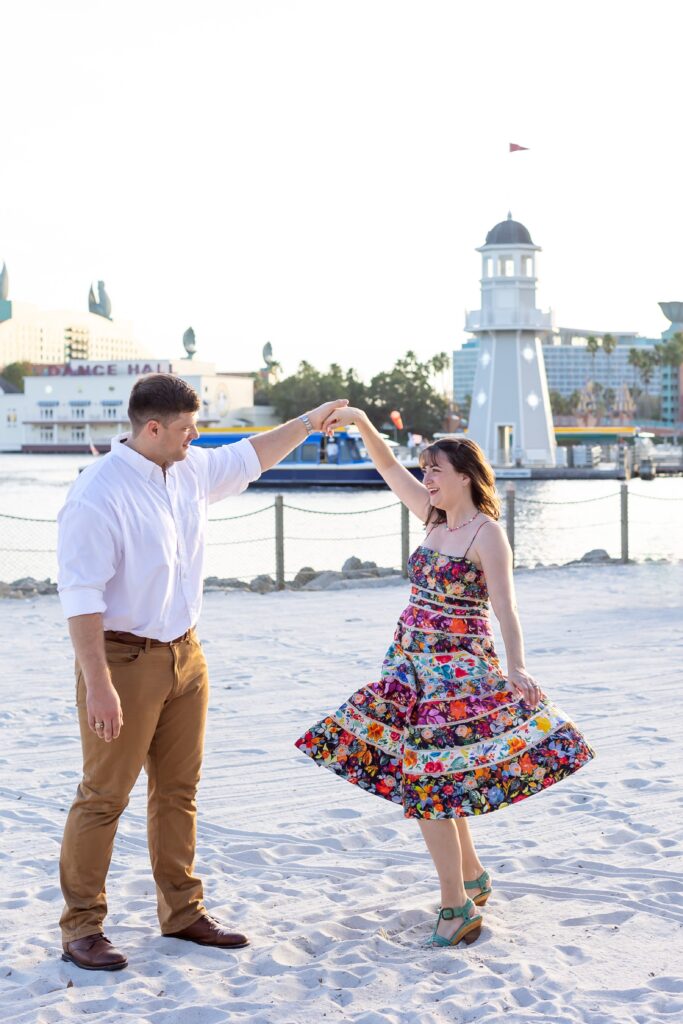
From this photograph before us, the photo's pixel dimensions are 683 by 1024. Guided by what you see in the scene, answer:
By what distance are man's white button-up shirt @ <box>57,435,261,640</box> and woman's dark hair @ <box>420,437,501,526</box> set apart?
729 mm

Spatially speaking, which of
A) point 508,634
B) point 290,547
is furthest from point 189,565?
point 290,547

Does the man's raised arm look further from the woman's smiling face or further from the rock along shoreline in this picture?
the rock along shoreline

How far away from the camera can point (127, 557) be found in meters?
3.46

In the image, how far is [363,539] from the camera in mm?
25984

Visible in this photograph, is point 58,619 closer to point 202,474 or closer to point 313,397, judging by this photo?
point 202,474

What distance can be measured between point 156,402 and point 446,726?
4.06ft

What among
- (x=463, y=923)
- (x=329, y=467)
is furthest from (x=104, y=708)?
(x=329, y=467)

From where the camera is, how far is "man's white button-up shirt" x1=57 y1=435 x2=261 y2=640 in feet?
11.1

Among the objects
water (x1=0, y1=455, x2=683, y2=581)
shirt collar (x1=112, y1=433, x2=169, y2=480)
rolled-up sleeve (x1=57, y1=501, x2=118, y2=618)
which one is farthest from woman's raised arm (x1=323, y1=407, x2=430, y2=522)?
water (x1=0, y1=455, x2=683, y2=581)

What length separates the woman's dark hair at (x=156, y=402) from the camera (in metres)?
3.49

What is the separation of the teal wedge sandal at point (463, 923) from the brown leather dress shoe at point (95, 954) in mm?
922

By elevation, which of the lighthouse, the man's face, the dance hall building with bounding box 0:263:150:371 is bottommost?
the man's face

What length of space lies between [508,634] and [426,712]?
0.33 m

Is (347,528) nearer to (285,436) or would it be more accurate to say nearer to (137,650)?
(285,436)
